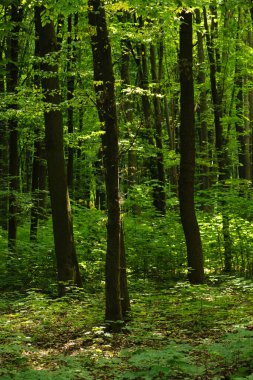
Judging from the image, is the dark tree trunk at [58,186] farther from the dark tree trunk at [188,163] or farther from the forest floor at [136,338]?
the dark tree trunk at [188,163]

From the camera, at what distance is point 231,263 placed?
1359 centimetres

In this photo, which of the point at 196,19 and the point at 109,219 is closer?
the point at 109,219

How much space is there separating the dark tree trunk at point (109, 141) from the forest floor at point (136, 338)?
0.75 metres

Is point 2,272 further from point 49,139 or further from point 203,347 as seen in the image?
point 203,347

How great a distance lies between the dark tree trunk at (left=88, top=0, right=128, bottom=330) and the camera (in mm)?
7086

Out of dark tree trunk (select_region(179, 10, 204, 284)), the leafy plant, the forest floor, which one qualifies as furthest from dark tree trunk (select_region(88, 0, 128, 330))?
dark tree trunk (select_region(179, 10, 204, 284))

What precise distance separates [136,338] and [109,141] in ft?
9.74

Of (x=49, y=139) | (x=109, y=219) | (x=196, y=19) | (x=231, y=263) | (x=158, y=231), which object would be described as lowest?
(x=231, y=263)

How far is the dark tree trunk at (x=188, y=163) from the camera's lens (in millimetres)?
10594

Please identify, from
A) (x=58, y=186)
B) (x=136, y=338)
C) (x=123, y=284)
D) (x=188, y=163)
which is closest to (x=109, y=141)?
(x=123, y=284)

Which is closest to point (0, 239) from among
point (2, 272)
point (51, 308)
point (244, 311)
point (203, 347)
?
point (2, 272)

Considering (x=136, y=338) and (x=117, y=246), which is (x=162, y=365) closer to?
(x=136, y=338)

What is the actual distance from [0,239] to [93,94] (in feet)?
29.1

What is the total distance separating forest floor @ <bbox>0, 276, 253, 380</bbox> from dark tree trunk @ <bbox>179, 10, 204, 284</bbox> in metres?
0.88
